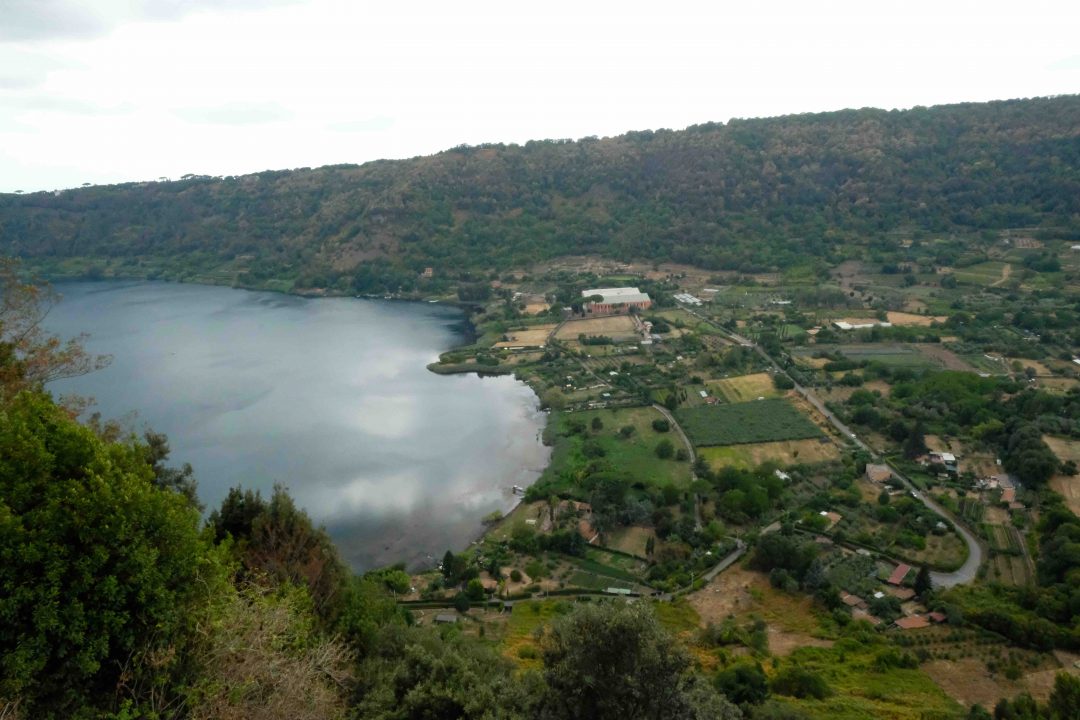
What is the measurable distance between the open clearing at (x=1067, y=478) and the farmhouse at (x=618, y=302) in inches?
889

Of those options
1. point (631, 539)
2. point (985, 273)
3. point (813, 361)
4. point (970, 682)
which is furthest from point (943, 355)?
point (970, 682)

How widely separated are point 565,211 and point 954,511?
152 feet

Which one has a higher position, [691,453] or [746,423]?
[746,423]

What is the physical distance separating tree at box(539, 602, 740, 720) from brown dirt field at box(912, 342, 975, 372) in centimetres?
2498

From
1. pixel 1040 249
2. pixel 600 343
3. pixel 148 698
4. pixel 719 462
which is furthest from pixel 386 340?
pixel 1040 249

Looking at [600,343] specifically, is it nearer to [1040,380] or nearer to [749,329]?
[749,329]

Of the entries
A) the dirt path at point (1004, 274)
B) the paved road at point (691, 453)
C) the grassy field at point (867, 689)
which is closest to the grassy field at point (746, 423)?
the paved road at point (691, 453)

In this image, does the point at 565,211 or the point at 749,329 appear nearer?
the point at 749,329

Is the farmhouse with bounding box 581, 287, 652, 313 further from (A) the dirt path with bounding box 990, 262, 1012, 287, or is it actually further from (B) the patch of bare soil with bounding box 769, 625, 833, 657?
(B) the patch of bare soil with bounding box 769, 625, 833, 657

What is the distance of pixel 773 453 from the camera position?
20.4m

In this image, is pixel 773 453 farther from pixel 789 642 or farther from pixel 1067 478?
pixel 789 642

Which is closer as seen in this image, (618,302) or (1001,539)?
(1001,539)

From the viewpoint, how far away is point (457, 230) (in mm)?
56781

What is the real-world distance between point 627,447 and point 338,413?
470 inches
